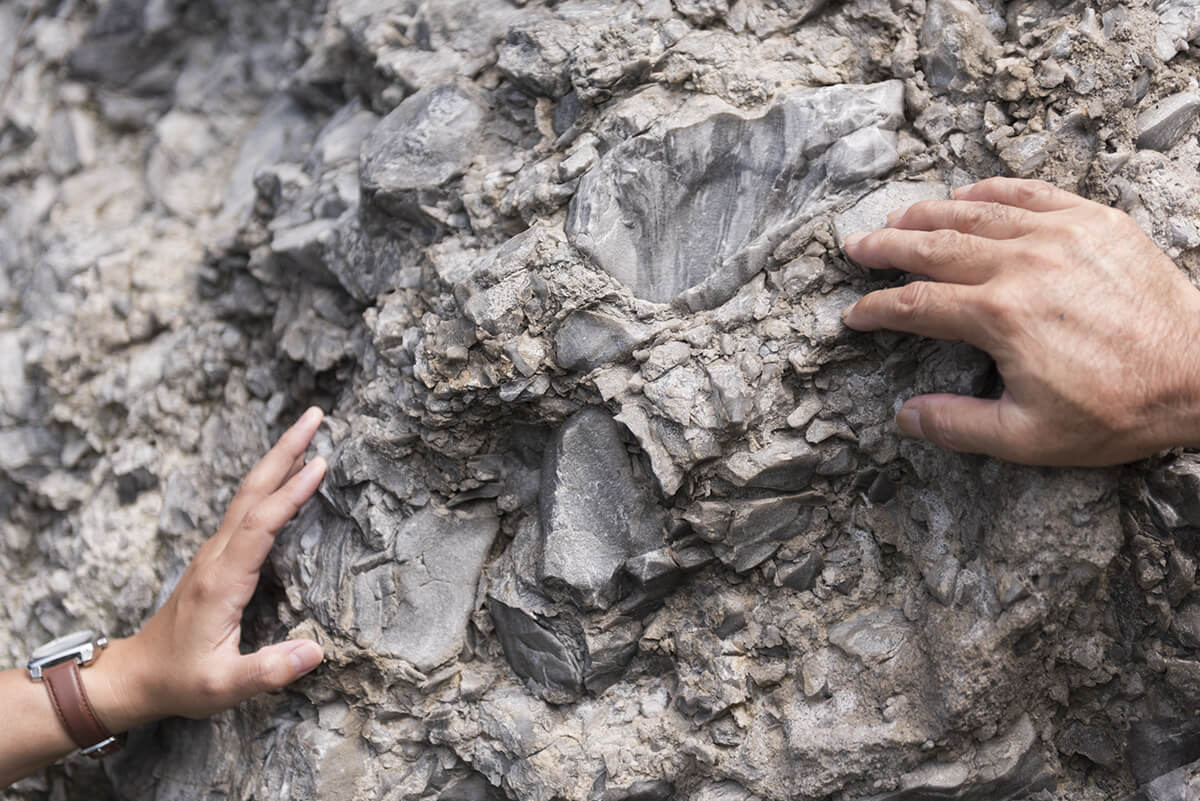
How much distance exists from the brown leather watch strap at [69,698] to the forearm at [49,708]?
2 centimetres

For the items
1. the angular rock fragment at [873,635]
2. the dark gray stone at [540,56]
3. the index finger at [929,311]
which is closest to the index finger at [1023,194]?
the index finger at [929,311]

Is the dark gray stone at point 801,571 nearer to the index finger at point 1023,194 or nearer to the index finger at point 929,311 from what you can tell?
the index finger at point 929,311

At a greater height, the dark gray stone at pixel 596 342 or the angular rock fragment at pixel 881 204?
the angular rock fragment at pixel 881 204

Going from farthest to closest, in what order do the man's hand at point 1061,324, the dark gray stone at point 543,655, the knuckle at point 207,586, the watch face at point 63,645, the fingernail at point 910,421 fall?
the watch face at point 63,645 → the knuckle at point 207,586 → the dark gray stone at point 543,655 → the fingernail at point 910,421 → the man's hand at point 1061,324

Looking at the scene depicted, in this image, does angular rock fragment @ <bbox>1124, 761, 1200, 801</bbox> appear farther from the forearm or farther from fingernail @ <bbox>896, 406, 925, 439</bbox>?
the forearm

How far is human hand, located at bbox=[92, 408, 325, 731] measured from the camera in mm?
1964

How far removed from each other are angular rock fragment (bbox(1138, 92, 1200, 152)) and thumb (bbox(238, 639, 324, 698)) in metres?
1.92

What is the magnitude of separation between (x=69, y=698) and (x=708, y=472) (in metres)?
1.50

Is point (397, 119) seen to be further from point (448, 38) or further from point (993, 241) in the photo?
point (993, 241)

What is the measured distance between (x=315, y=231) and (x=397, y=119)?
369mm

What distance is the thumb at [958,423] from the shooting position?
61.1 inches

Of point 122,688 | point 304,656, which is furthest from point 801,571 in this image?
point 122,688

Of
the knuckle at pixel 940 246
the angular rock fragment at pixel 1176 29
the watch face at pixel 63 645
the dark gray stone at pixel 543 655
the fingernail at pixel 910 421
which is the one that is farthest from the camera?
the watch face at pixel 63 645

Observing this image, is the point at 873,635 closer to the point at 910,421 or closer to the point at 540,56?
the point at 910,421
